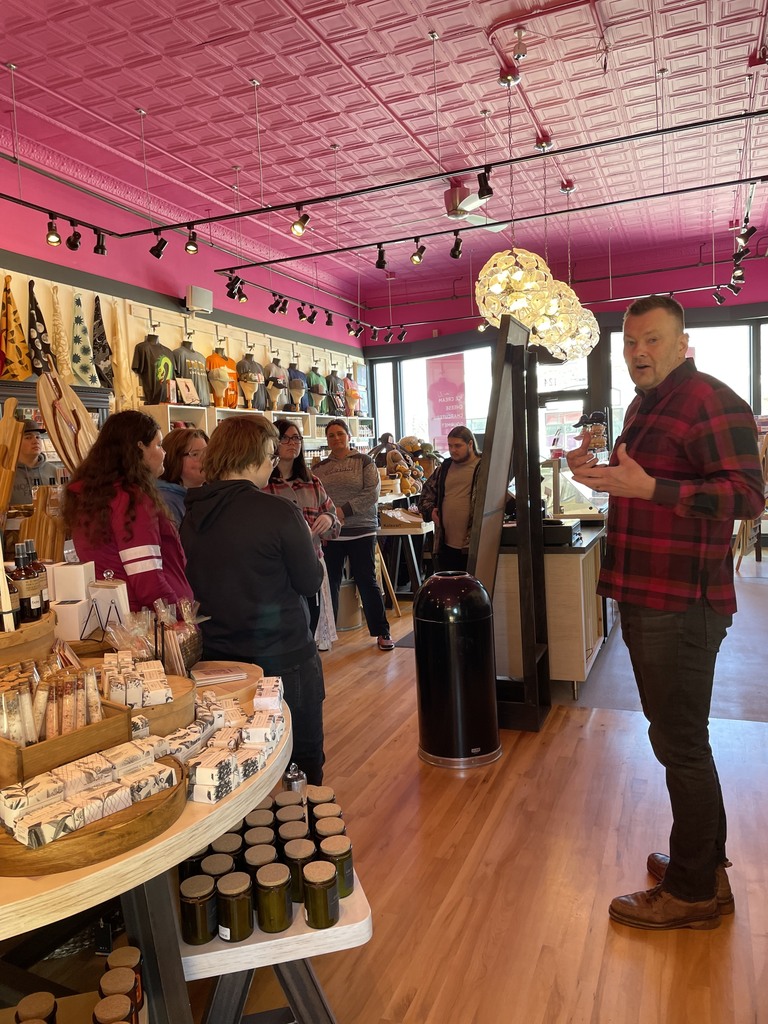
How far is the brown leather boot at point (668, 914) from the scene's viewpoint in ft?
7.07

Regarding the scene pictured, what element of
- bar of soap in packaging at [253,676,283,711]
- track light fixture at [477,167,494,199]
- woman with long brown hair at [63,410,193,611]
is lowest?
bar of soap in packaging at [253,676,283,711]

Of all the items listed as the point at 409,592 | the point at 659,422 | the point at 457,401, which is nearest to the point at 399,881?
the point at 659,422

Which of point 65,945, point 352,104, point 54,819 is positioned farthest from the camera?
point 352,104

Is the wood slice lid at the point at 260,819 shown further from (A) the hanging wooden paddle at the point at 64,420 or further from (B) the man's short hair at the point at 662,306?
(B) the man's short hair at the point at 662,306

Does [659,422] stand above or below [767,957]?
above

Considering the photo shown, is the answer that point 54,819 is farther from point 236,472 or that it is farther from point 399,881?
point 399,881

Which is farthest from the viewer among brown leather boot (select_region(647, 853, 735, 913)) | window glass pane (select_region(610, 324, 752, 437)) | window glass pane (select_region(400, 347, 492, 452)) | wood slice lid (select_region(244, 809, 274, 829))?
window glass pane (select_region(400, 347, 492, 452))

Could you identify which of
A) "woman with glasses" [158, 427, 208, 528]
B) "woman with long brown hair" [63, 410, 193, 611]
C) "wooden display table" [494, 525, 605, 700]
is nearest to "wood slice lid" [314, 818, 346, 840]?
"woman with long brown hair" [63, 410, 193, 611]

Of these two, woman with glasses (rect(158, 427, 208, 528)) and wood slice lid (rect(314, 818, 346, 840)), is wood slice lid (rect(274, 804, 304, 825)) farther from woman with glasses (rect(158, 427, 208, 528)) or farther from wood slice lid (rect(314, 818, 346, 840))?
woman with glasses (rect(158, 427, 208, 528))

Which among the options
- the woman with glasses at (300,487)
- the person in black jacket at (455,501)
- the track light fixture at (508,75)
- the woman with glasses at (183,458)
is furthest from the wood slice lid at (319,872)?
the track light fixture at (508,75)

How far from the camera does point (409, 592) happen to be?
736 centimetres

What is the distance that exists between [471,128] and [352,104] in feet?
3.79

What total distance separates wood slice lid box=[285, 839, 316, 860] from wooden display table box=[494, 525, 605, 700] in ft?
8.63

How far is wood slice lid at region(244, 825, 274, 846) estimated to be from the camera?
1610 millimetres
